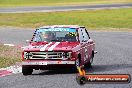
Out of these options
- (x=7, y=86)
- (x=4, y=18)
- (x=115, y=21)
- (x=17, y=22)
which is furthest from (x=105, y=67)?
(x=4, y=18)

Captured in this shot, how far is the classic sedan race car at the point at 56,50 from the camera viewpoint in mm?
13219

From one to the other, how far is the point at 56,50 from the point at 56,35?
1547 mm

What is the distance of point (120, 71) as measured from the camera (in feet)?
46.3

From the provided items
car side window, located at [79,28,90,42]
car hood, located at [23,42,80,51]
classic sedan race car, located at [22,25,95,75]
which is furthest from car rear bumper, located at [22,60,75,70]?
car side window, located at [79,28,90,42]

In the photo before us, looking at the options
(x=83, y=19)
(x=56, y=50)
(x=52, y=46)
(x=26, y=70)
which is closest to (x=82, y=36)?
(x=52, y=46)

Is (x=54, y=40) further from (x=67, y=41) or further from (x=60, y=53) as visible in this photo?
(x=60, y=53)

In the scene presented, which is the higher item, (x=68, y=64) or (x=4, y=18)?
(x=68, y=64)

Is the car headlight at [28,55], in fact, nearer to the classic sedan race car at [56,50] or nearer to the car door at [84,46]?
the classic sedan race car at [56,50]

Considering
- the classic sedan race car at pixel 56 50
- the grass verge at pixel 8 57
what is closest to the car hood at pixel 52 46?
the classic sedan race car at pixel 56 50

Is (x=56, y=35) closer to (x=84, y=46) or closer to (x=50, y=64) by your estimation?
(x=84, y=46)

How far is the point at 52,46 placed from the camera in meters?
13.6

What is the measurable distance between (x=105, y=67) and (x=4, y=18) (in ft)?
127

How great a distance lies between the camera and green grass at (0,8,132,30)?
144 feet

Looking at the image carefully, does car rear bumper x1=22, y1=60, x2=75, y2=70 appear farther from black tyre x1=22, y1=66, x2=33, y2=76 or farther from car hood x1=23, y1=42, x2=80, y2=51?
car hood x1=23, y1=42, x2=80, y2=51
